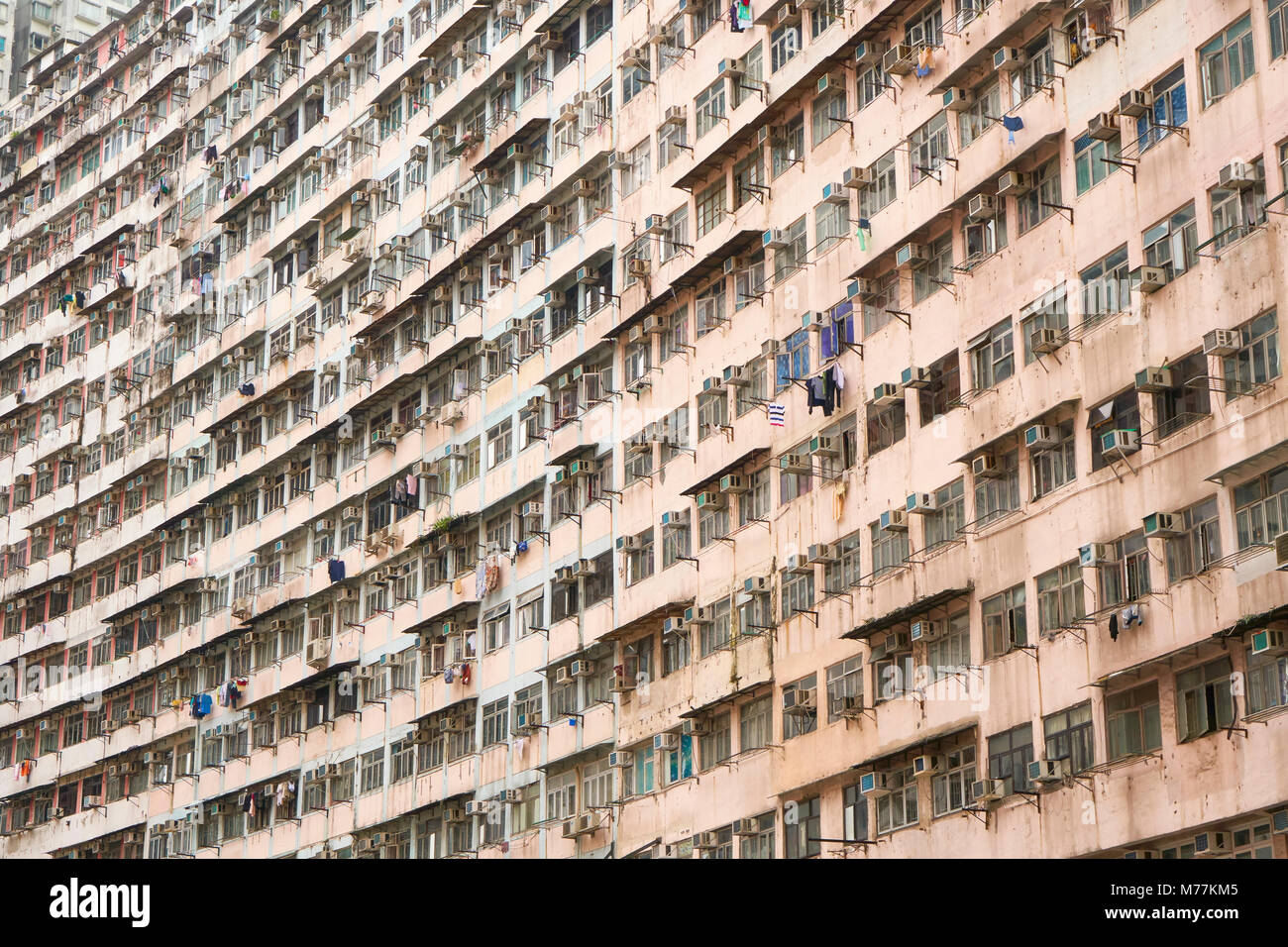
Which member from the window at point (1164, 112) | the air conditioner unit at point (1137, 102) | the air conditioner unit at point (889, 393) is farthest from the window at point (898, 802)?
the air conditioner unit at point (1137, 102)

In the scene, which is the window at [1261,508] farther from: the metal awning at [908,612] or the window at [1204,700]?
the metal awning at [908,612]

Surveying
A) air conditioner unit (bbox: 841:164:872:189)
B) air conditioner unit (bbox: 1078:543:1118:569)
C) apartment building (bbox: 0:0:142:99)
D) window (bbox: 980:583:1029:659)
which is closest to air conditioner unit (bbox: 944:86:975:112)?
air conditioner unit (bbox: 841:164:872:189)

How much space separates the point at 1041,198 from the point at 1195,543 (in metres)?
5.46

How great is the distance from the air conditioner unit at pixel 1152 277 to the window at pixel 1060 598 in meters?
3.32

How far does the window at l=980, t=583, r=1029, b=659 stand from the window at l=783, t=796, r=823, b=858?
4.09 meters

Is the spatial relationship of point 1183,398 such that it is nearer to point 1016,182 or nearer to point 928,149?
point 1016,182

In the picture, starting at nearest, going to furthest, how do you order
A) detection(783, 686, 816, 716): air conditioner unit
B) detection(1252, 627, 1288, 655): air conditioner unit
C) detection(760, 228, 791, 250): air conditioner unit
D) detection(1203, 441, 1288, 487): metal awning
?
detection(1252, 627, 1288, 655): air conditioner unit
detection(1203, 441, 1288, 487): metal awning
detection(783, 686, 816, 716): air conditioner unit
detection(760, 228, 791, 250): air conditioner unit

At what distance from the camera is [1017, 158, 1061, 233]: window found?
87.8 feet

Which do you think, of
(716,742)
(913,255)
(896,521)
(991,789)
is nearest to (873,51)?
(913,255)

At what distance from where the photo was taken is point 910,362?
28.7 metres

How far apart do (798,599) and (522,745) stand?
24.0ft

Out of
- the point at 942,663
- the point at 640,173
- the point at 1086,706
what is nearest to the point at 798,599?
the point at 942,663

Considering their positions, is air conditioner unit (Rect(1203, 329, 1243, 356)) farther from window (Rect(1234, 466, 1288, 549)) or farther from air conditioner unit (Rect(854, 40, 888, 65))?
air conditioner unit (Rect(854, 40, 888, 65))
